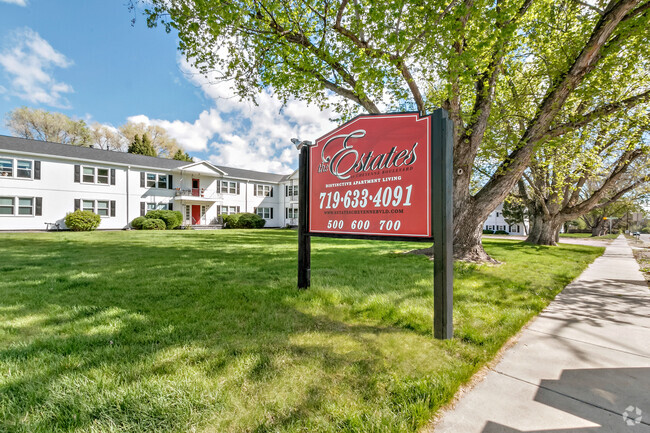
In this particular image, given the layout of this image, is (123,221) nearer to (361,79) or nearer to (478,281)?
(361,79)

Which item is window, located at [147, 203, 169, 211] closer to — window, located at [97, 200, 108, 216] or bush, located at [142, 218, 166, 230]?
bush, located at [142, 218, 166, 230]

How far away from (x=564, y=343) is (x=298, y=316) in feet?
9.44

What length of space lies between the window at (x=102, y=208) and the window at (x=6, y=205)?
15.2 ft

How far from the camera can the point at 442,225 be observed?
113 inches

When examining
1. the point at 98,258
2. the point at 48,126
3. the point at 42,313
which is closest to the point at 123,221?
the point at 98,258

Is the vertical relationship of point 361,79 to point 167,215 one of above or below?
above

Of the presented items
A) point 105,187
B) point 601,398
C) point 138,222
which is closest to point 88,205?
point 105,187

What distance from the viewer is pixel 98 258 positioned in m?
7.59

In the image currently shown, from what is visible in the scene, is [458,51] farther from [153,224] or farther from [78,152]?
[78,152]

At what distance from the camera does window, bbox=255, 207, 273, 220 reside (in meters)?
32.6

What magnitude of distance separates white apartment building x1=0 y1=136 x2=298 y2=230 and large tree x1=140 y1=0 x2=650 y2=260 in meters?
20.2

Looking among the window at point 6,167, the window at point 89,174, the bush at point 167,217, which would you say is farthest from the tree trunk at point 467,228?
the window at point 6,167

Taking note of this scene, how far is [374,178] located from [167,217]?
2451 centimetres

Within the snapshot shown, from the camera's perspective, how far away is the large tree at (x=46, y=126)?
3139 centimetres
